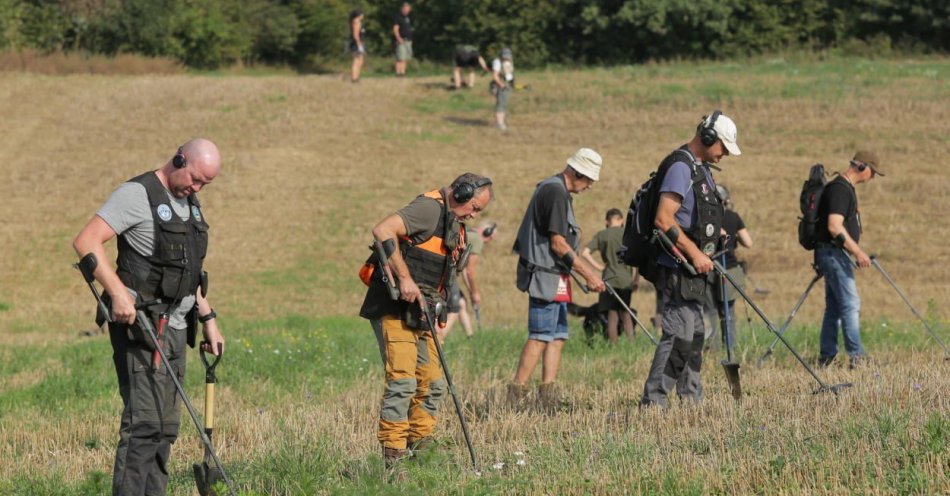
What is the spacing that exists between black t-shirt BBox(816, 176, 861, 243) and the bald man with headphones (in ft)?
14.2

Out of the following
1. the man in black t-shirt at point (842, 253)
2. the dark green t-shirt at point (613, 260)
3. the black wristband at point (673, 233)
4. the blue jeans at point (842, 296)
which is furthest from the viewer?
the dark green t-shirt at point (613, 260)

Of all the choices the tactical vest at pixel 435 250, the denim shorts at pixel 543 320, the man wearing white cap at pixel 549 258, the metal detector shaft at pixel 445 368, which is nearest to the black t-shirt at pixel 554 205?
the man wearing white cap at pixel 549 258

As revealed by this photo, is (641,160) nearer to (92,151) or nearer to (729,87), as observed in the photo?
(729,87)

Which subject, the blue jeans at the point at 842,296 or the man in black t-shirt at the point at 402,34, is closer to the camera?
the blue jeans at the point at 842,296

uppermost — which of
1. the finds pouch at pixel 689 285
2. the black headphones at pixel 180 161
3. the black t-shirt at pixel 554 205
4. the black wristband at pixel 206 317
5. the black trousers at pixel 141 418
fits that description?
the black headphones at pixel 180 161

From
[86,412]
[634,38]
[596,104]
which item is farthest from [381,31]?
[86,412]

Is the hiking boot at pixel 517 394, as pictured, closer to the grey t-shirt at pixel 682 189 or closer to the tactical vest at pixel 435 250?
the grey t-shirt at pixel 682 189


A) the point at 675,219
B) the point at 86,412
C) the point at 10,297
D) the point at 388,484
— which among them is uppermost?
→ the point at 675,219

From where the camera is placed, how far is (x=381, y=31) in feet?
196

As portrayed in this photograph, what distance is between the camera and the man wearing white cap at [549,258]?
921 cm

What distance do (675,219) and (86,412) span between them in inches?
189

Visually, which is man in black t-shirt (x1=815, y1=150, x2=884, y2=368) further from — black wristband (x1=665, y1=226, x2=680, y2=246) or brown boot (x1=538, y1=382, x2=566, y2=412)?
black wristband (x1=665, y1=226, x2=680, y2=246)

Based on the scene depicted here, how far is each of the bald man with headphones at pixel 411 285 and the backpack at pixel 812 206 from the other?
14.5ft

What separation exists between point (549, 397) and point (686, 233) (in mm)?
1822
